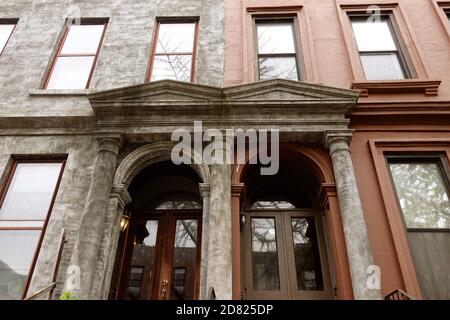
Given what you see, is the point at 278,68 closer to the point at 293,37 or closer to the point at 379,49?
the point at 293,37

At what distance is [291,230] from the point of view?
22.7 ft

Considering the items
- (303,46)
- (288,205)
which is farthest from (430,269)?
(303,46)

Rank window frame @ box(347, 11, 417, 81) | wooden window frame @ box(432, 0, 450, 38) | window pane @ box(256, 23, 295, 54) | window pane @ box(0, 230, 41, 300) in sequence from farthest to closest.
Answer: window pane @ box(256, 23, 295, 54) → wooden window frame @ box(432, 0, 450, 38) → window frame @ box(347, 11, 417, 81) → window pane @ box(0, 230, 41, 300)

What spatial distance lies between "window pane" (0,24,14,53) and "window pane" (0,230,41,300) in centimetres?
496

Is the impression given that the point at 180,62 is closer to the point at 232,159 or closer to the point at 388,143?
the point at 232,159

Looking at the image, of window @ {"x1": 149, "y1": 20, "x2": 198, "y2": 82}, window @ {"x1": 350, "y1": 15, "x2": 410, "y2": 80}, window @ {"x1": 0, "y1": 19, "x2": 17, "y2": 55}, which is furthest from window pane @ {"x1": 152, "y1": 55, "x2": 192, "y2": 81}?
window @ {"x1": 350, "y1": 15, "x2": 410, "y2": 80}

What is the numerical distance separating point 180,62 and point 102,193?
3.85 metres

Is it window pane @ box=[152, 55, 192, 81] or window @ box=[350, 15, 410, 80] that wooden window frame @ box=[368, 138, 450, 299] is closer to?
window @ box=[350, 15, 410, 80]

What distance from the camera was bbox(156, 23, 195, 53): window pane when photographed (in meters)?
8.75

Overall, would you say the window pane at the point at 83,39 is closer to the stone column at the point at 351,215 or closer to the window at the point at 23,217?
the window at the point at 23,217

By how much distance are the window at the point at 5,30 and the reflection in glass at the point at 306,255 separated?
7912 millimetres

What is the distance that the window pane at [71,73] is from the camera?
8.08 m

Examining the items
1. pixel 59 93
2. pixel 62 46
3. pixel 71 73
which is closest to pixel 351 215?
pixel 59 93

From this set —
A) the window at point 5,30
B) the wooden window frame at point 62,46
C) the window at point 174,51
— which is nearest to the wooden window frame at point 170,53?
the window at point 174,51
